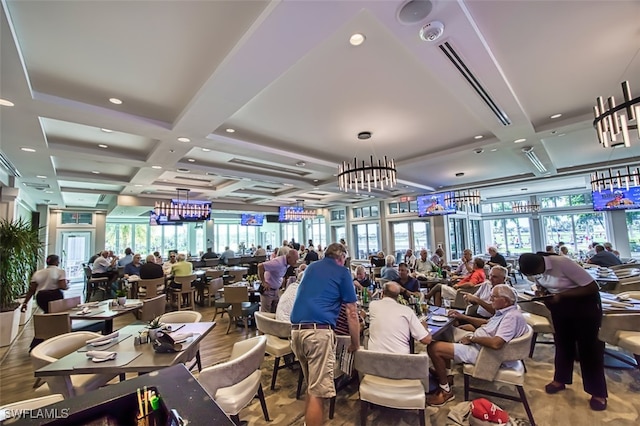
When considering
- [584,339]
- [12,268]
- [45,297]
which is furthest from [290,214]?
[584,339]

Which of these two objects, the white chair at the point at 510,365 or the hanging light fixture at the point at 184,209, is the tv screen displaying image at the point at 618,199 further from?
the hanging light fixture at the point at 184,209

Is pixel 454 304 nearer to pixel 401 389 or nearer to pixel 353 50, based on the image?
pixel 401 389

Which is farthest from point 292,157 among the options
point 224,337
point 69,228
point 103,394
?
point 69,228

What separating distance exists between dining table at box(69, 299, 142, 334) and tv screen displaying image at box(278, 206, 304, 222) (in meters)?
8.52

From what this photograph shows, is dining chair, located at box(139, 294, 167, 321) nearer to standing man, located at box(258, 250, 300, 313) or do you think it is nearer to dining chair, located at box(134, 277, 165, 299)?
standing man, located at box(258, 250, 300, 313)

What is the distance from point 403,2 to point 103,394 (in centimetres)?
277

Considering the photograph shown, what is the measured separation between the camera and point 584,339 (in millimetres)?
2846

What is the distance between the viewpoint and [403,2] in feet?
6.68

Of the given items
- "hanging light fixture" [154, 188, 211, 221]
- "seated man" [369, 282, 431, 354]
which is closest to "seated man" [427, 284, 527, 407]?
"seated man" [369, 282, 431, 354]

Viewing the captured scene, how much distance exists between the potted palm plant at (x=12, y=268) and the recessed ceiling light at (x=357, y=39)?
690 cm

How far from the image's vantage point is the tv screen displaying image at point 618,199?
793cm

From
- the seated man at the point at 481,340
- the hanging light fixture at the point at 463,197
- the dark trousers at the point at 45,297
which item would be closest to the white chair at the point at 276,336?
the seated man at the point at 481,340

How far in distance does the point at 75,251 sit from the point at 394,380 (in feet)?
50.6

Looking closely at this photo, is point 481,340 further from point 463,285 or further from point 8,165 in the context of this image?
point 8,165
